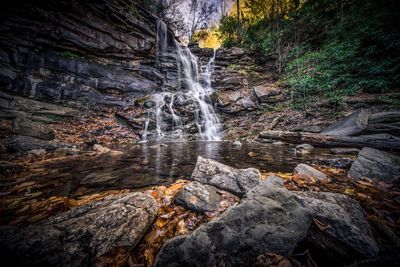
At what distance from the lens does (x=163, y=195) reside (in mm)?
2146

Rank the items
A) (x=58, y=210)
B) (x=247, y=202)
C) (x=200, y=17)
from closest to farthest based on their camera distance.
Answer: (x=247, y=202) → (x=58, y=210) → (x=200, y=17)

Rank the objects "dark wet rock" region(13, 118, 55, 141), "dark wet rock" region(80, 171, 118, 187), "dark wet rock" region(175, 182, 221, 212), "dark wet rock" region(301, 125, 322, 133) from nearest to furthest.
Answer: "dark wet rock" region(175, 182, 221, 212)
"dark wet rock" region(80, 171, 118, 187)
"dark wet rock" region(13, 118, 55, 141)
"dark wet rock" region(301, 125, 322, 133)

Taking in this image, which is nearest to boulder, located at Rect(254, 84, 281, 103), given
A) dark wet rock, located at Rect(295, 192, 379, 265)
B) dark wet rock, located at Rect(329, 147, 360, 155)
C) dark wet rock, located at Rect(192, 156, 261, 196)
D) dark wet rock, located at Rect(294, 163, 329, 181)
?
dark wet rock, located at Rect(329, 147, 360, 155)

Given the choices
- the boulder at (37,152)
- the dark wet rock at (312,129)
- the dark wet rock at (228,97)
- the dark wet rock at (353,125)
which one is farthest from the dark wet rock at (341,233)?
the dark wet rock at (228,97)

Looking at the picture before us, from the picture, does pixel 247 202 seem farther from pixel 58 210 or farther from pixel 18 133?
pixel 18 133

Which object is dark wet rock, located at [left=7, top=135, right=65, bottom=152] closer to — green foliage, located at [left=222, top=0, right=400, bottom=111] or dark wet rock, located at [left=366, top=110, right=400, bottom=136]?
dark wet rock, located at [left=366, top=110, right=400, bottom=136]

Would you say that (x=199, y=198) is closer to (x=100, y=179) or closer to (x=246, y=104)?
(x=100, y=179)

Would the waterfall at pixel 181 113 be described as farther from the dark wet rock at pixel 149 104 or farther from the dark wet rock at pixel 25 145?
the dark wet rock at pixel 25 145

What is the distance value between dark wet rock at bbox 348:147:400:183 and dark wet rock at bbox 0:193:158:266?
9.67ft

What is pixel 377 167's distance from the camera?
2.45 m

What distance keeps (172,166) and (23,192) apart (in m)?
2.32

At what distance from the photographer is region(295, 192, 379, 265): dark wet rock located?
106 centimetres

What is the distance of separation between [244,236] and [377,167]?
8.60 ft

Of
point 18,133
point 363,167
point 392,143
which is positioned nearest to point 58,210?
point 363,167
